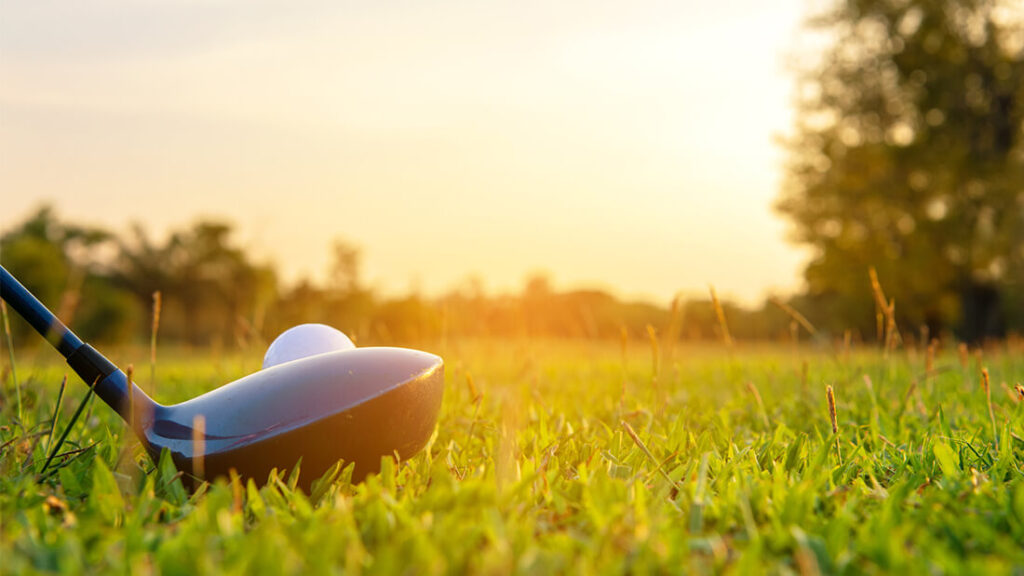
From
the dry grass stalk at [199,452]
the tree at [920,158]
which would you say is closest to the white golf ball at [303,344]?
the dry grass stalk at [199,452]

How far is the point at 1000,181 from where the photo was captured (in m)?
15.3

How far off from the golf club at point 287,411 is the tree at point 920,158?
58.0ft

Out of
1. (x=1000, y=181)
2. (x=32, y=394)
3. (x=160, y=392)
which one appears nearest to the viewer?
(x=32, y=394)

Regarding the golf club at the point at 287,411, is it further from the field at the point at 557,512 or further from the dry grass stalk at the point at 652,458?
the dry grass stalk at the point at 652,458

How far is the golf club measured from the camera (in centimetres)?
168

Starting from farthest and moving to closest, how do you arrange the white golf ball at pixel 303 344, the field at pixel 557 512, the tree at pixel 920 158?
the tree at pixel 920 158 < the white golf ball at pixel 303 344 < the field at pixel 557 512

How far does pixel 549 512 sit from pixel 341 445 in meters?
0.56

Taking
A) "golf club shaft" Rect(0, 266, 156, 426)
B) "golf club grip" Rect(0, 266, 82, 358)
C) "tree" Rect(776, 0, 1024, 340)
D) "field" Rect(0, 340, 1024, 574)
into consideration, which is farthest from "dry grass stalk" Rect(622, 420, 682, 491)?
"tree" Rect(776, 0, 1024, 340)

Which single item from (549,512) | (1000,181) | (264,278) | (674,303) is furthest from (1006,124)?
(264,278)

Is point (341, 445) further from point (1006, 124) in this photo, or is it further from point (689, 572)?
point (1006, 124)

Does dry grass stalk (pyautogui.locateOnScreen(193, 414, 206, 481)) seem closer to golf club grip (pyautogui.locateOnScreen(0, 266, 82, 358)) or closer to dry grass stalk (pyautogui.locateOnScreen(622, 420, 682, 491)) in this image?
golf club grip (pyautogui.locateOnScreen(0, 266, 82, 358))

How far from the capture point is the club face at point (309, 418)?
1.68m

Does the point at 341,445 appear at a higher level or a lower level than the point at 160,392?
higher

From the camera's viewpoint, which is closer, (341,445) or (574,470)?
(341,445)
